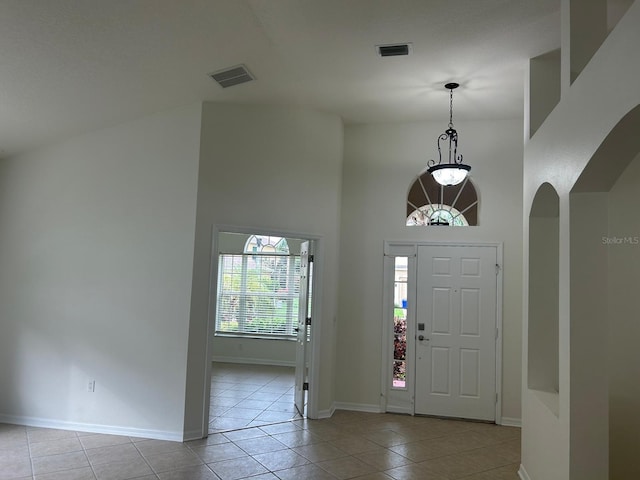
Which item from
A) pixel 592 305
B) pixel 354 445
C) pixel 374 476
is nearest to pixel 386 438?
pixel 354 445

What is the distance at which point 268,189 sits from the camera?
505cm

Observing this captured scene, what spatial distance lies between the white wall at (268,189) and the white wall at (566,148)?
2.28 metres

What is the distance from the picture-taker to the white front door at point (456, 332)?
17.5ft

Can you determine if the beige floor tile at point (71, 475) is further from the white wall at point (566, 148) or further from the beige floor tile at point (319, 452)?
the white wall at point (566, 148)

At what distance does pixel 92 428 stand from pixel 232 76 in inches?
147

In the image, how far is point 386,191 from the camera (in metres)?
5.78

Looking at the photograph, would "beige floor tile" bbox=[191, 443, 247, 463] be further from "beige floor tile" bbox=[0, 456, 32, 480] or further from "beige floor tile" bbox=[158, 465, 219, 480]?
"beige floor tile" bbox=[0, 456, 32, 480]

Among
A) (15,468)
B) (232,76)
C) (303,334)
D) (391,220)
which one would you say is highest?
(232,76)

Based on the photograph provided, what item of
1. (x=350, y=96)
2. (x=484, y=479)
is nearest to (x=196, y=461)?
(x=484, y=479)

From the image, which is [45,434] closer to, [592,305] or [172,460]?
[172,460]

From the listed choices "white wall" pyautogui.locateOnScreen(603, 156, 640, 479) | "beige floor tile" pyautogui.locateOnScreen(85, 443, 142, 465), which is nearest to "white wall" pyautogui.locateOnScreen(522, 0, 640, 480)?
"white wall" pyautogui.locateOnScreen(603, 156, 640, 479)

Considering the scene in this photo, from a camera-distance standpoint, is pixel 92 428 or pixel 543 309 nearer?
pixel 543 309

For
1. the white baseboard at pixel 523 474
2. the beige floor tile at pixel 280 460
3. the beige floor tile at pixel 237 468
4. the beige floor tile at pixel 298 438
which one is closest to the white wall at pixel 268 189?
the beige floor tile at pixel 298 438

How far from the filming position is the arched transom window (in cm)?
562
